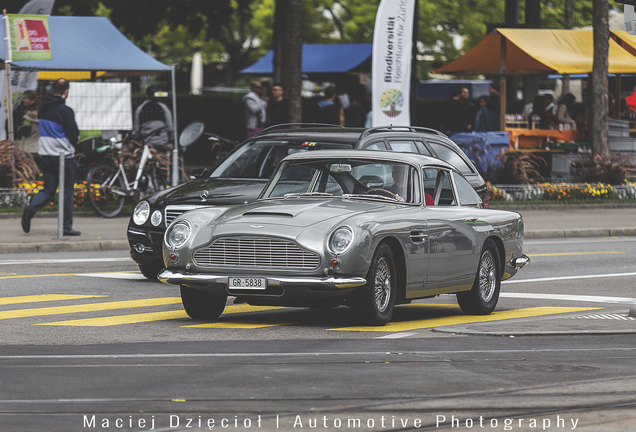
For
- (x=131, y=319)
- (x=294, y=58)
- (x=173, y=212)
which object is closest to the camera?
(x=131, y=319)

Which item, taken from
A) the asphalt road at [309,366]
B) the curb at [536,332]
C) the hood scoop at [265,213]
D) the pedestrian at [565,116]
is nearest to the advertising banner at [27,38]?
the asphalt road at [309,366]

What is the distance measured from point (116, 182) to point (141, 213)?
7978 millimetres

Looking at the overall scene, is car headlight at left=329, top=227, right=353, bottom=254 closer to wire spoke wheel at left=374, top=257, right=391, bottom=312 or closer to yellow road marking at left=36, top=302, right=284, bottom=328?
wire spoke wheel at left=374, top=257, right=391, bottom=312

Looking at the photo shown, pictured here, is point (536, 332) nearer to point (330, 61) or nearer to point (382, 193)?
point (382, 193)

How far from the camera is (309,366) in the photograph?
7.23m

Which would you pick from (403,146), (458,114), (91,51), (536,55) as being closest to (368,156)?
(403,146)

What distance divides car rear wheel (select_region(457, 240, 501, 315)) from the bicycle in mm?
10438

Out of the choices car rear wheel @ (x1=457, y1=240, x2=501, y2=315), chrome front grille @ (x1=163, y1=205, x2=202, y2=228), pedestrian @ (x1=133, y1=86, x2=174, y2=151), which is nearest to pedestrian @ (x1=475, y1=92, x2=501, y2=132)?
pedestrian @ (x1=133, y1=86, x2=174, y2=151)

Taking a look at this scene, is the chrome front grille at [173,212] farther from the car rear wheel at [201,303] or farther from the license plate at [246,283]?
the license plate at [246,283]

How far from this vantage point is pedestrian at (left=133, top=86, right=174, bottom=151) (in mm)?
22016

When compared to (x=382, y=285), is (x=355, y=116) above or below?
above

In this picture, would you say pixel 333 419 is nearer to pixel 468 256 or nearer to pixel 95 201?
pixel 468 256

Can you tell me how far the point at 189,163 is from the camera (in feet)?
121

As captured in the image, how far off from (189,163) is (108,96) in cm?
1413
